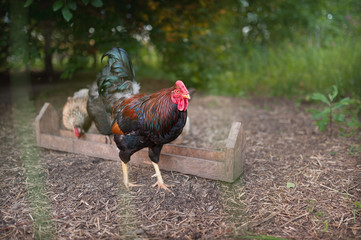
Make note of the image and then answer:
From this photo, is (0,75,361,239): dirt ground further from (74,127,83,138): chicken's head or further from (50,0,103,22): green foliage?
(50,0,103,22): green foliage

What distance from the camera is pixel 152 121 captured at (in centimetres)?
257

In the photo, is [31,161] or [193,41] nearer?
[31,161]

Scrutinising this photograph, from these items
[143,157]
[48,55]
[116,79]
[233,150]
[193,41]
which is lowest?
[143,157]

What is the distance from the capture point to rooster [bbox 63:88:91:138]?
12.8ft

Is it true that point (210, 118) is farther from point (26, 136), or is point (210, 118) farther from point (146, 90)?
point (26, 136)

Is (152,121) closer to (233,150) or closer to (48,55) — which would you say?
(233,150)

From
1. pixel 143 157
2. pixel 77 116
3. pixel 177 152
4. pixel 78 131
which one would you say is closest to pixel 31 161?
pixel 78 131

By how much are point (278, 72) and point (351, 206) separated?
4896mm

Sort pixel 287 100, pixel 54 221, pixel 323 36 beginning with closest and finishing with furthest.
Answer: pixel 54 221 < pixel 287 100 < pixel 323 36

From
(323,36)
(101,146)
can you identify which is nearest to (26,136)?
(101,146)

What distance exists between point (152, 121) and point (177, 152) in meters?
0.79

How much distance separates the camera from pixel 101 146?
131 inches

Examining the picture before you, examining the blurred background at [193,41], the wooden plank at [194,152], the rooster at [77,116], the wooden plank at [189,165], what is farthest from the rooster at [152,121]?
the blurred background at [193,41]

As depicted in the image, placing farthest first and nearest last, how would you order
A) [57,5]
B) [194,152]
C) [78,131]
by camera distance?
[78,131], [57,5], [194,152]
